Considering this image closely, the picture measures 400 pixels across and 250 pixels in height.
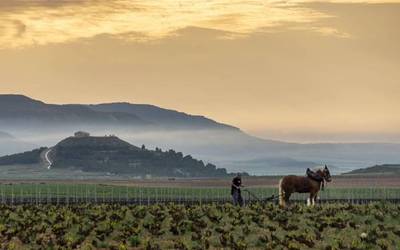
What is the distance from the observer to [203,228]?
4684cm

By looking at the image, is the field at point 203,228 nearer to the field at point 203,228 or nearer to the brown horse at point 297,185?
the field at point 203,228

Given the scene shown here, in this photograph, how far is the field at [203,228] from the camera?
4188cm

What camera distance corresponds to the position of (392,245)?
42094 mm

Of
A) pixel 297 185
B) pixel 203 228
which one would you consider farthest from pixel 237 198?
pixel 203 228

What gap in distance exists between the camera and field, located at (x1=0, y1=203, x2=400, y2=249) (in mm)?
41875

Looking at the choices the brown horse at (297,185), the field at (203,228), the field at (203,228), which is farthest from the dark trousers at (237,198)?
the field at (203,228)

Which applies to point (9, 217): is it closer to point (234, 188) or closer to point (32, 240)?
point (32, 240)

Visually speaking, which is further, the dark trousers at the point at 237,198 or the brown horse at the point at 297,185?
the dark trousers at the point at 237,198

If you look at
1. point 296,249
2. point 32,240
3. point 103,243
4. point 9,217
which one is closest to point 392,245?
point 296,249

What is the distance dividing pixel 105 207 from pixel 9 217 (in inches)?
292

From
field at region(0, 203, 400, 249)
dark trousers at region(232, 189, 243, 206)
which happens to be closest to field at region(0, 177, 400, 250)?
field at region(0, 203, 400, 249)

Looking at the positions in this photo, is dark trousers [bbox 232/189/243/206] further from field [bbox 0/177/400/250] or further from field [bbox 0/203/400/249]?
field [bbox 0/177/400/250]

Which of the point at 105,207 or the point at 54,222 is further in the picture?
the point at 105,207

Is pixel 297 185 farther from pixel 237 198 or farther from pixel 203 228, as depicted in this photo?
pixel 203 228
